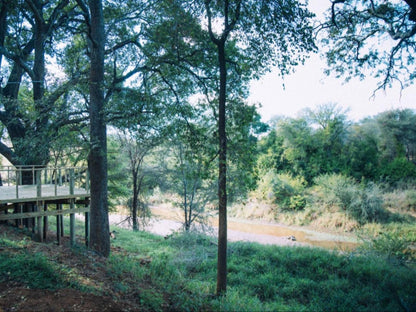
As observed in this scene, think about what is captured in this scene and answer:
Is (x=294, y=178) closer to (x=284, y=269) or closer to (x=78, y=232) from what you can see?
(x=284, y=269)

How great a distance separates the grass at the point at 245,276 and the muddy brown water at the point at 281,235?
5.32 meters

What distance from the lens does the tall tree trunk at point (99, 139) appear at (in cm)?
889

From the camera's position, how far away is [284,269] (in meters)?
10.3

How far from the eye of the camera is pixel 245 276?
31.5ft

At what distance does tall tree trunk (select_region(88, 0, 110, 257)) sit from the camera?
8.89m

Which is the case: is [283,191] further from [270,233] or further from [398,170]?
[398,170]

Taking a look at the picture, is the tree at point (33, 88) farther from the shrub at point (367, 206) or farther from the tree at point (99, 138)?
the shrub at point (367, 206)

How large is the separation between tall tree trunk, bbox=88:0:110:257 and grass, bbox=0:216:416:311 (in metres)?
0.71

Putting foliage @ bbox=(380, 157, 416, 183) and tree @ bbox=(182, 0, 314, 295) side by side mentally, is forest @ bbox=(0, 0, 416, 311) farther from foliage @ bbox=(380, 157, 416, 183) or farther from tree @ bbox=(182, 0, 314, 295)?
foliage @ bbox=(380, 157, 416, 183)

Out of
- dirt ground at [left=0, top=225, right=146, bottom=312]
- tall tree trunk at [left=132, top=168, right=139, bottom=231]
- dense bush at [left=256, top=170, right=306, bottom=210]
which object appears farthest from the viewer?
dense bush at [left=256, top=170, right=306, bottom=210]

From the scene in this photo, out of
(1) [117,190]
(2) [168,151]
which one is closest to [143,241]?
(1) [117,190]

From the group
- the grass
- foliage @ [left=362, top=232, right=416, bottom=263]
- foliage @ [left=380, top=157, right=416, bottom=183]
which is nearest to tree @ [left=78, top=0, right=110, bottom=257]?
the grass

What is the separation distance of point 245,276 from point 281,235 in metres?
12.1

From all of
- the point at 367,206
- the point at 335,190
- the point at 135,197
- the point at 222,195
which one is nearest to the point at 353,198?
the point at 367,206
